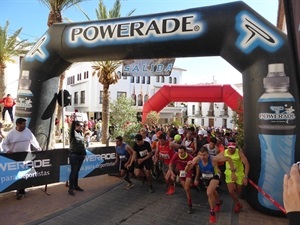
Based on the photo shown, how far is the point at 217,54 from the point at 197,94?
386 inches

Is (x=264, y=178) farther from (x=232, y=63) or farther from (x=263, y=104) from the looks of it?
(x=232, y=63)

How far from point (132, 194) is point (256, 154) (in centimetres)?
321

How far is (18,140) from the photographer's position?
6551 millimetres

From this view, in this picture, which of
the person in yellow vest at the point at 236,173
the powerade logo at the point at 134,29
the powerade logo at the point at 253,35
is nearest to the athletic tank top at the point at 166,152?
the person in yellow vest at the point at 236,173

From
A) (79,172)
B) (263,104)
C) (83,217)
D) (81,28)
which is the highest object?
(81,28)

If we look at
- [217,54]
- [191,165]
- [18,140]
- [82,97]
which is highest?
[82,97]

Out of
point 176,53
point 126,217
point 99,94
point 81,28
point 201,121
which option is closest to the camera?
point 126,217

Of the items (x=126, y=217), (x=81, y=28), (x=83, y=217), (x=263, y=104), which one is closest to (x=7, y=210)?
(x=83, y=217)

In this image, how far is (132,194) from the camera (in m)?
7.11

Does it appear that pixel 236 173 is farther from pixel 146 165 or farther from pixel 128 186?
pixel 128 186

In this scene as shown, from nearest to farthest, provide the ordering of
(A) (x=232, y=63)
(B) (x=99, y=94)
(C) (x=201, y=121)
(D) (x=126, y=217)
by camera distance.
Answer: (D) (x=126, y=217) < (A) (x=232, y=63) < (B) (x=99, y=94) < (C) (x=201, y=121)

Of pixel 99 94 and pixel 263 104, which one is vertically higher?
pixel 99 94

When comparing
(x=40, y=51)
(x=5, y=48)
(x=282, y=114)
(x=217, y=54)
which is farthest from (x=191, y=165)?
(x=5, y=48)

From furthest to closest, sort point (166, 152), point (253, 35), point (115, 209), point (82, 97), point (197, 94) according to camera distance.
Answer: point (82, 97), point (197, 94), point (166, 152), point (115, 209), point (253, 35)
